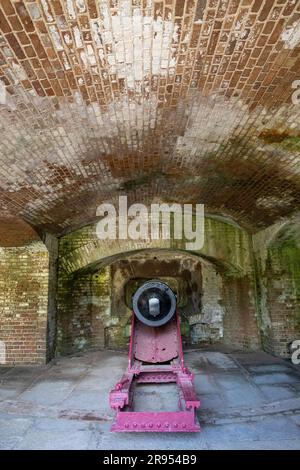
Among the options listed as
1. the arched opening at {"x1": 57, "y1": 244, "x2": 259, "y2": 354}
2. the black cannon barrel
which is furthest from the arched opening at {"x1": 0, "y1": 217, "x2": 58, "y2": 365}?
the black cannon barrel

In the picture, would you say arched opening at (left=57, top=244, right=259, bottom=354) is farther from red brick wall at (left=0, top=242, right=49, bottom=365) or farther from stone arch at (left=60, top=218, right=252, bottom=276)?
red brick wall at (left=0, top=242, right=49, bottom=365)

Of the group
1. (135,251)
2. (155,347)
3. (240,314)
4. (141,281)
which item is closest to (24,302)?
(135,251)

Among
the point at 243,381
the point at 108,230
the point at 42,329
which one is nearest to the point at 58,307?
the point at 42,329

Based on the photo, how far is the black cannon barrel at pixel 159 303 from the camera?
6033mm

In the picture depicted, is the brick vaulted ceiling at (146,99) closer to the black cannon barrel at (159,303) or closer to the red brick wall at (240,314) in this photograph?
the black cannon barrel at (159,303)

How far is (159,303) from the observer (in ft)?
19.8

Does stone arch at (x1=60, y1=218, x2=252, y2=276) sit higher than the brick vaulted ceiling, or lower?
lower

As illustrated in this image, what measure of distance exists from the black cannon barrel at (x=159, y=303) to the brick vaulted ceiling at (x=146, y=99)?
1.89 m

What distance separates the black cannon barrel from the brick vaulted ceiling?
1.89 m

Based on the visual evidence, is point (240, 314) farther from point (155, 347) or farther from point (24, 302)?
point (24, 302)

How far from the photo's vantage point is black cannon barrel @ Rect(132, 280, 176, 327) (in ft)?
19.8

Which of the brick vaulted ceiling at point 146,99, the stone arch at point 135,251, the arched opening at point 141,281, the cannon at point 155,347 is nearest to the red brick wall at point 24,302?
the stone arch at point 135,251

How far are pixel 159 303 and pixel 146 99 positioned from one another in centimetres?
342

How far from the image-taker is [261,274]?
8.40m
